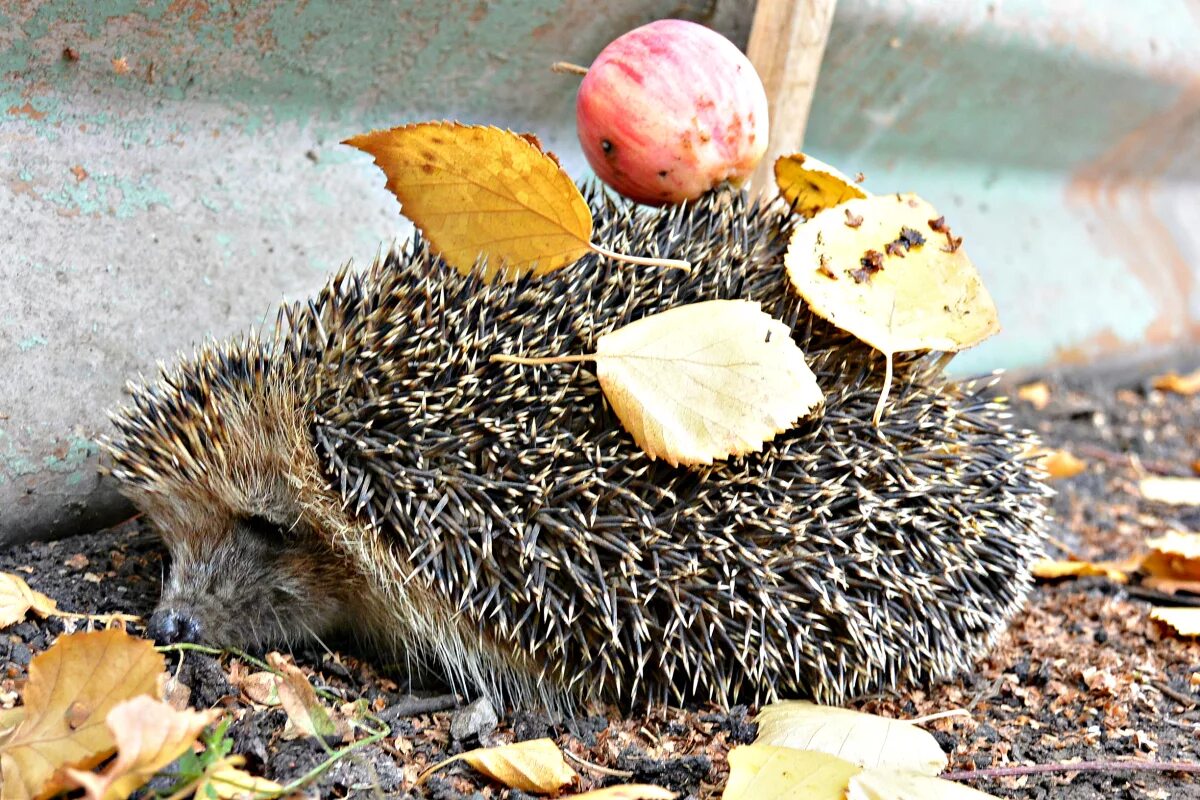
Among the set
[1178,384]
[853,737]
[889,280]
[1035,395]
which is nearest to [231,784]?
[853,737]

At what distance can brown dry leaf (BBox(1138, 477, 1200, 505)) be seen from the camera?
4.53m

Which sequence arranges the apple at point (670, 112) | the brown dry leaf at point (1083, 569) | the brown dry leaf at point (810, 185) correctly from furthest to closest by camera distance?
the brown dry leaf at point (1083, 569)
the brown dry leaf at point (810, 185)
the apple at point (670, 112)

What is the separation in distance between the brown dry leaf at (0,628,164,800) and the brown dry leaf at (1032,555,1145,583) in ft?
9.27

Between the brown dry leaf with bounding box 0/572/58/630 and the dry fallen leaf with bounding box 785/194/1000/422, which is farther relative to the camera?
the dry fallen leaf with bounding box 785/194/1000/422

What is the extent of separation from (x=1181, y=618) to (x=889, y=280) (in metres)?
1.48

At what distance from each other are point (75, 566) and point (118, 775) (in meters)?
1.23

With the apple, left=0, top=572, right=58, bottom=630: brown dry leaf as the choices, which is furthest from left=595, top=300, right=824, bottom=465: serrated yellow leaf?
left=0, top=572, right=58, bottom=630: brown dry leaf

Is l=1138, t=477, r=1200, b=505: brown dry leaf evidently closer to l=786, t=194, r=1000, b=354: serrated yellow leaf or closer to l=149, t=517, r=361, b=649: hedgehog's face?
l=786, t=194, r=1000, b=354: serrated yellow leaf

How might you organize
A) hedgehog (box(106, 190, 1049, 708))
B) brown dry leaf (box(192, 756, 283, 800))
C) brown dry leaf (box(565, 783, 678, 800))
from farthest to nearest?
1. hedgehog (box(106, 190, 1049, 708))
2. brown dry leaf (box(565, 783, 678, 800))
3. brown dry leaf (box(192, 756, 283, 800))

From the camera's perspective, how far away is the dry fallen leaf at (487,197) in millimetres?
2551

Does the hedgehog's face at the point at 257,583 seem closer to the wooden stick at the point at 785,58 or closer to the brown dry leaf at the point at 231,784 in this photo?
the brown dry leaf at the point at 231,784

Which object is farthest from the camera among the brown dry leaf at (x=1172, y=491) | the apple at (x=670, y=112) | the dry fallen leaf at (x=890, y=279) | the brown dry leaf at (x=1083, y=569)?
the brown dry leaf at (x=1172, y=491)

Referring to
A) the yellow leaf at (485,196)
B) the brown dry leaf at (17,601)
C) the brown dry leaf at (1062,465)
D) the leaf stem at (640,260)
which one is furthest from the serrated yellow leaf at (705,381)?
the brown dry leaf at (1062,465)

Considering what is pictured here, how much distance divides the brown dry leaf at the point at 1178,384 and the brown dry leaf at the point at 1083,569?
2467mm
